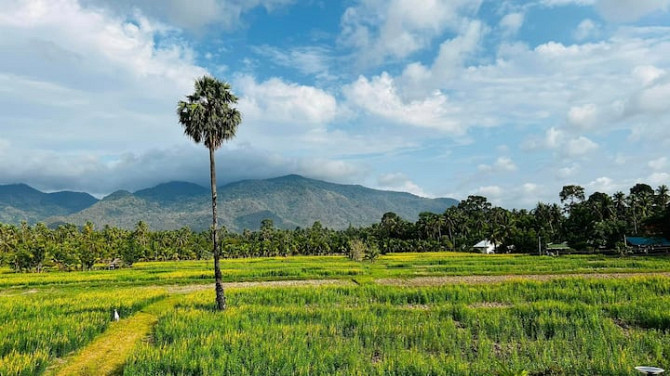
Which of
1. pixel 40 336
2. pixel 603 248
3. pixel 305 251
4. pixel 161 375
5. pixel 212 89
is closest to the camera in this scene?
pixel 161 375

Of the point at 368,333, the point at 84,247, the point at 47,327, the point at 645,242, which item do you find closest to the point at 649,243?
the point at 645,242

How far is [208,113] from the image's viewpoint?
24797 millimetres

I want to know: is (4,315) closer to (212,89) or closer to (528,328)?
(212,89)

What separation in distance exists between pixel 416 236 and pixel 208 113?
103 metres

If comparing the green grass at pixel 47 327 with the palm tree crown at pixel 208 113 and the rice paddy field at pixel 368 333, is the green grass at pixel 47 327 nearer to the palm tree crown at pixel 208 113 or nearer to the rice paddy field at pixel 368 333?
the rice paddy field at pixel 368 333

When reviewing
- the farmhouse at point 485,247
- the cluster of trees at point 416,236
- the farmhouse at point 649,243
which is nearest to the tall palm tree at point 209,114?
the cluster of trees at point 416,236

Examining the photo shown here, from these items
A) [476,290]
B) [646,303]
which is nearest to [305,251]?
[476,290]

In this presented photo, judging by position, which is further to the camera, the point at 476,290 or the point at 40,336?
the point at 476,290

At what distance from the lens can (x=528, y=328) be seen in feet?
55.1

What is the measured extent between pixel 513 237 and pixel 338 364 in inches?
3358

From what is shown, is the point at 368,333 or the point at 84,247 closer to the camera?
the point at 368,333

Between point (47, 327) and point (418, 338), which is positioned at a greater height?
point (47, 327)

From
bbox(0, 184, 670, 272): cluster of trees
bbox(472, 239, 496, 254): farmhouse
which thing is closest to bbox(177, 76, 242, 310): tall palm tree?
bbox(0, 184, 670, 272): cluster of trees

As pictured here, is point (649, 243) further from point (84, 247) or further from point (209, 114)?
point (84, 247)
